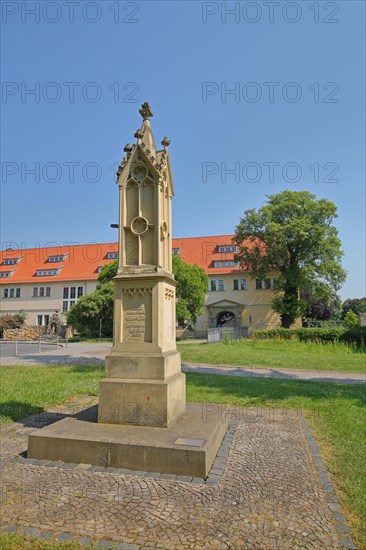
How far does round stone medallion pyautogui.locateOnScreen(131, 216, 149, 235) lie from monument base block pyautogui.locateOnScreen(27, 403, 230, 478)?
311cm

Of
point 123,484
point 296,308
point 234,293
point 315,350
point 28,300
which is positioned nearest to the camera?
point 123,484

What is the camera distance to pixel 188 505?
3.75 m

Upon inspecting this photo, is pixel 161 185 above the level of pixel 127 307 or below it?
above

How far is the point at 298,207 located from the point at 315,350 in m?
21.3

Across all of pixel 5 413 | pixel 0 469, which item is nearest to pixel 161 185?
pixel 0 469

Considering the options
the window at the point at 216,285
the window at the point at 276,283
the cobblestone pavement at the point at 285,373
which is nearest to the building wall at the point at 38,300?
the window at the point at 216,285

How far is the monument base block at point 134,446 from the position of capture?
4520 mm

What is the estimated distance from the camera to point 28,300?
52156mm

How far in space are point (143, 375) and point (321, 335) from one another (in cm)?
2527

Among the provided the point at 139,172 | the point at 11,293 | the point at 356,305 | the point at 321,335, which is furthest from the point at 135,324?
the point at 356,305

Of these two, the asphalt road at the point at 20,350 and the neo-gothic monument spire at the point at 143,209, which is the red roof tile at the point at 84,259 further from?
the neo-gothic monument spire at the point at 143,209

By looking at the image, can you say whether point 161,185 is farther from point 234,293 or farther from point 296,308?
point 234,293

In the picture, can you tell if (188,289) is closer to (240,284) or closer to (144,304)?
(240,284)

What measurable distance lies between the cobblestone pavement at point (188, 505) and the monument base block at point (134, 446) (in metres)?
0.17
